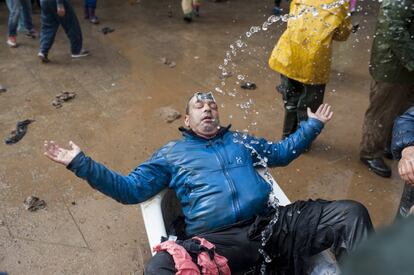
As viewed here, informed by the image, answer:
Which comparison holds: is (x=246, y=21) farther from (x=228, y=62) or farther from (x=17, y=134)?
(x=17, y=134)

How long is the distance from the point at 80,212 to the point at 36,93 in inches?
96.0

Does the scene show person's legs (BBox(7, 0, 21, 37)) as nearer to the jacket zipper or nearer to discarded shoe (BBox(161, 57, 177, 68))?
discarded shoe (BBox(161, 57, 177, 68))

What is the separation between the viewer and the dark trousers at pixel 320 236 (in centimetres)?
243

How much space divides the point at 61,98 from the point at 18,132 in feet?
2.67

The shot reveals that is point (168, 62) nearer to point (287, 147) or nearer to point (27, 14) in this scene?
point (27, 14)

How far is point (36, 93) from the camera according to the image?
18.0 ft

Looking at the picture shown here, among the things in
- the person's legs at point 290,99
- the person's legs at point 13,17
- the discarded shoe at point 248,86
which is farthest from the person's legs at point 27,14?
the person's legs at point 290,99

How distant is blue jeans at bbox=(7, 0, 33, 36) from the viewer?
6.77 meters

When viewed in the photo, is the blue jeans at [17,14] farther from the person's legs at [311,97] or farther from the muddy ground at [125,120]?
the person's legs at [311,97]

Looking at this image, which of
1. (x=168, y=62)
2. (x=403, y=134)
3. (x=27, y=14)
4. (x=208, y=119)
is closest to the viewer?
(x=403, y=134)

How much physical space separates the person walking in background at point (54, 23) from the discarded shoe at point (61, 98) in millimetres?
1174

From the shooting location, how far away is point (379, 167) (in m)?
4.03

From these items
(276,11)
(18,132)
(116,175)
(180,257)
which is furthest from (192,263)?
(276,11)

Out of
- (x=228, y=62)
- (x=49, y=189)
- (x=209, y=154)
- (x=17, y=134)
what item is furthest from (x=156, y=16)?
(x=209, y=154)
